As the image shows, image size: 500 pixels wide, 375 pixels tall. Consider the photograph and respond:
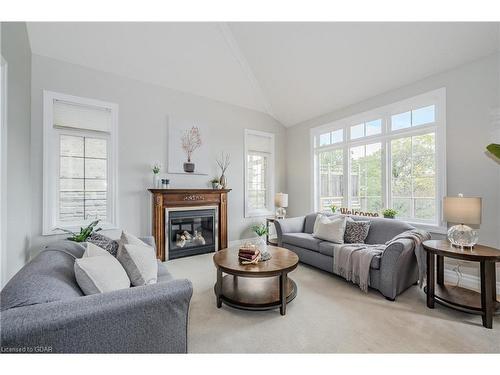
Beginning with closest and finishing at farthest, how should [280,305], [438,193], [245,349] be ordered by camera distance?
1. [245,349]
2. [280,305]
3. [438,193]

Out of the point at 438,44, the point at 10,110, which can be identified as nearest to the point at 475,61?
the point at 438,44

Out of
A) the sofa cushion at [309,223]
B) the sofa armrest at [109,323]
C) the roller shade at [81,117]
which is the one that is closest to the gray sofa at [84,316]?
the sofa armrest at [109,323]

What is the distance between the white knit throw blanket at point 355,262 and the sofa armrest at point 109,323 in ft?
7.13

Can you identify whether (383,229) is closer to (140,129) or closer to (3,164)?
(140,129)

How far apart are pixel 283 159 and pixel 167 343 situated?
198 inches

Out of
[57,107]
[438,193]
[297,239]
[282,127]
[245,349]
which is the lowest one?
[245,349]

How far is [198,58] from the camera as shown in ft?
13.2

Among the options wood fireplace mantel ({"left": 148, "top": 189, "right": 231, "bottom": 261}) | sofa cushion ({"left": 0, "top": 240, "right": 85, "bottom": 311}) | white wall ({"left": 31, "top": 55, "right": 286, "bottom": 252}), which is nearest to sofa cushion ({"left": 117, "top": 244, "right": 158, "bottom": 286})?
sofa cushion ({"left": 0, "top": 240, "right": 85, "bottom": 311})

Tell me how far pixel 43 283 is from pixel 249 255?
1.65 m

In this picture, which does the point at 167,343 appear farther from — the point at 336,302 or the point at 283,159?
the point at 283,159

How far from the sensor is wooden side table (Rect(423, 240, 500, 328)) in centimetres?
200

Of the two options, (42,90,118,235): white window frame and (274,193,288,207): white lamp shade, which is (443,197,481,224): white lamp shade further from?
(42,90,118,235): white window frame

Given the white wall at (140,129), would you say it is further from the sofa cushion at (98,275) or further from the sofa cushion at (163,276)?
the sofa cushion at (98,275)

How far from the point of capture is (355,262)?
9.04ft
